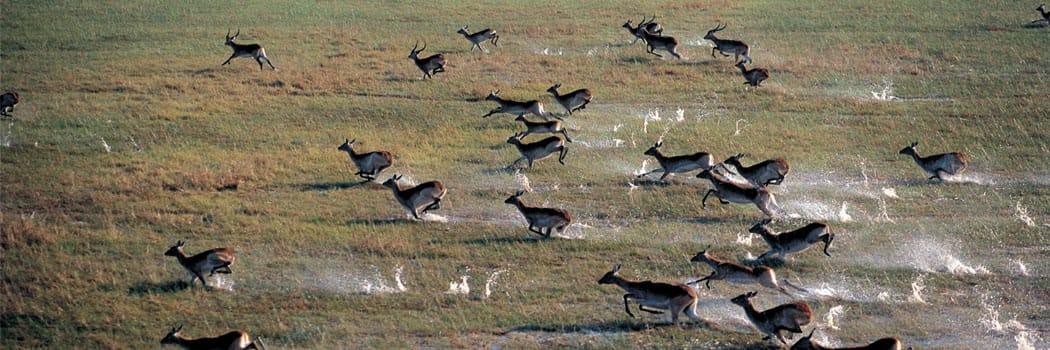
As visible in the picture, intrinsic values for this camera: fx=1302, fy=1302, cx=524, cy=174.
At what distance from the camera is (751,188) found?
17.8 m

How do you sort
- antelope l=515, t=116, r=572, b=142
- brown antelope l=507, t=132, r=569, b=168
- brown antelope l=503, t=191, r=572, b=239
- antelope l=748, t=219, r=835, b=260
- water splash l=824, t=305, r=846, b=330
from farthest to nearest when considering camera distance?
antelope l=515, t=116, r=572, b=142
brown antelope l=507, t=132, r=569, b=168
brown antelope l=503, t=191, r=572, b=239
antelope l=748, t=219, r=835, b=260
water splash l=824, t=305, r=846, b=330

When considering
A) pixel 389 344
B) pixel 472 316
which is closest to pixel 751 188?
pixel 472 316

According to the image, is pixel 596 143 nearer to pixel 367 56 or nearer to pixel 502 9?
pixel 367 56

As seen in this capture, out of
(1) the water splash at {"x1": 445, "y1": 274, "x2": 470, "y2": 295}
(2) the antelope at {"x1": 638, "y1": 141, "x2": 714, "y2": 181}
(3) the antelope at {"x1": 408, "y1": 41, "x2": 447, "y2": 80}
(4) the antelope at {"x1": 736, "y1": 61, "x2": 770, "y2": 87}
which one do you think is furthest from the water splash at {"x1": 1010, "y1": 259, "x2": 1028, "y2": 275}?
(3) the antelope at {"x1": 408, "y1": 41, "x2": 447, "y2": 80}

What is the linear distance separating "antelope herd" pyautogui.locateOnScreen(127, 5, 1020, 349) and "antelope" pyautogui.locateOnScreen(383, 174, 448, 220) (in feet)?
0.04

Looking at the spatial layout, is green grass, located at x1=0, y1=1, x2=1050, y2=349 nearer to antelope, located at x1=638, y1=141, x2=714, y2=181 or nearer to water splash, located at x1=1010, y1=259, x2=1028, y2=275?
water splash, located at x1=1010, y1=259, x2=1028, y2=275

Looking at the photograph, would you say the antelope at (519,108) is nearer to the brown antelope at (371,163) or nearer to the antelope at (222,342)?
the brown antelope at (371,163)

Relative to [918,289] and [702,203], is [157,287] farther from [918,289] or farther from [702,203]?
[918,289]

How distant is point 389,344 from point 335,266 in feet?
9.04

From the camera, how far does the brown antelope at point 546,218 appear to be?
16438mm

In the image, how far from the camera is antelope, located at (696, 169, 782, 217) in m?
17.6

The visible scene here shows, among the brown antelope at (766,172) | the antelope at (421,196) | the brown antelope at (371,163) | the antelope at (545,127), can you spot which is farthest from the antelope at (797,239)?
the antelope at (545,127)

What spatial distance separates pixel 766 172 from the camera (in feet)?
62.7

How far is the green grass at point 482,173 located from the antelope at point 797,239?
0.31 meters
